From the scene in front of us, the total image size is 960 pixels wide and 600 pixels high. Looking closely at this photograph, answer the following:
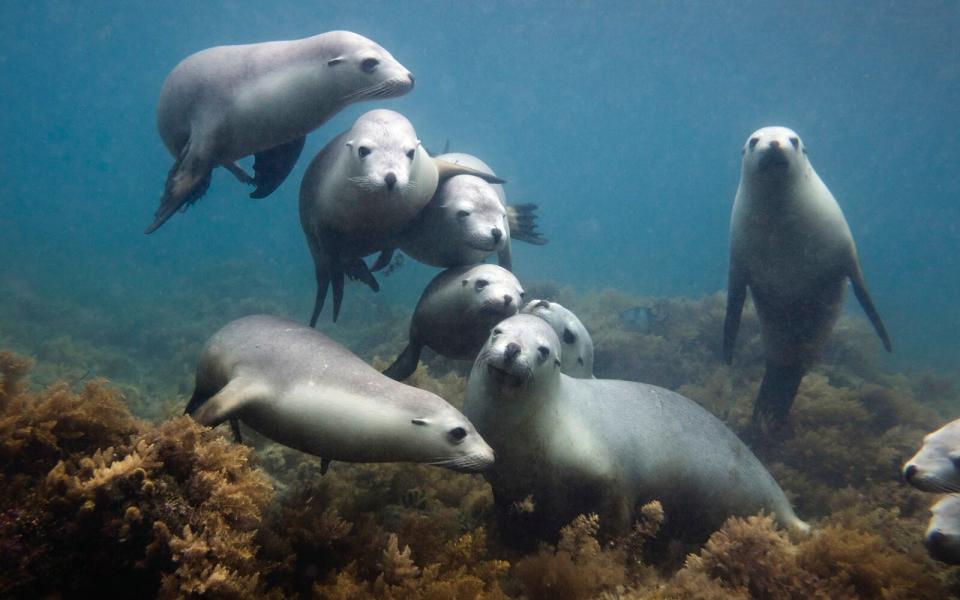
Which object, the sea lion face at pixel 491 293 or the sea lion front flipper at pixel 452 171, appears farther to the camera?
the sea lion front flipper at pixel 452 171

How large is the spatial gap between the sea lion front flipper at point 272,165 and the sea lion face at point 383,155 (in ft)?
3.61

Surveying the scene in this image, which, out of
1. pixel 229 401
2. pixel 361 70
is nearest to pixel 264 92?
pixel 361 70

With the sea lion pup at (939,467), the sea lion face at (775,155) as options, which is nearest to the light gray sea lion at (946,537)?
the sea lion pup at (939,467)

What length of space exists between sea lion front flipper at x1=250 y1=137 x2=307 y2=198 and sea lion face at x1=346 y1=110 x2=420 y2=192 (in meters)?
1.10

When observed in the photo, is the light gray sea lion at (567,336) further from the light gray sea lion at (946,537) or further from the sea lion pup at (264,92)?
the light gray sea lion at (946,537)

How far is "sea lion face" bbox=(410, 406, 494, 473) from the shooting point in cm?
254

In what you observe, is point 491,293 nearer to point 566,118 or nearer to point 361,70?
point 361,70

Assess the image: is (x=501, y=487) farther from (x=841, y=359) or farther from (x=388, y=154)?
(x=841, y=359)

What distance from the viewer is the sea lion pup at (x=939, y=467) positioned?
2707 millimetres

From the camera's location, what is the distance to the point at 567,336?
180 inches

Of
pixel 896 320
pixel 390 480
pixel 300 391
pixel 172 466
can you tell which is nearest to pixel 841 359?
pixel 390 480

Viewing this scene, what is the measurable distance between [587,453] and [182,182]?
12.8 feet

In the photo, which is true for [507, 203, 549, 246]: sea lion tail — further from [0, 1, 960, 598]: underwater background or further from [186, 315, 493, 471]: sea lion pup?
[186, 315, 493, 471]: sea lion pup

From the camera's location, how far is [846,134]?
242 feet
